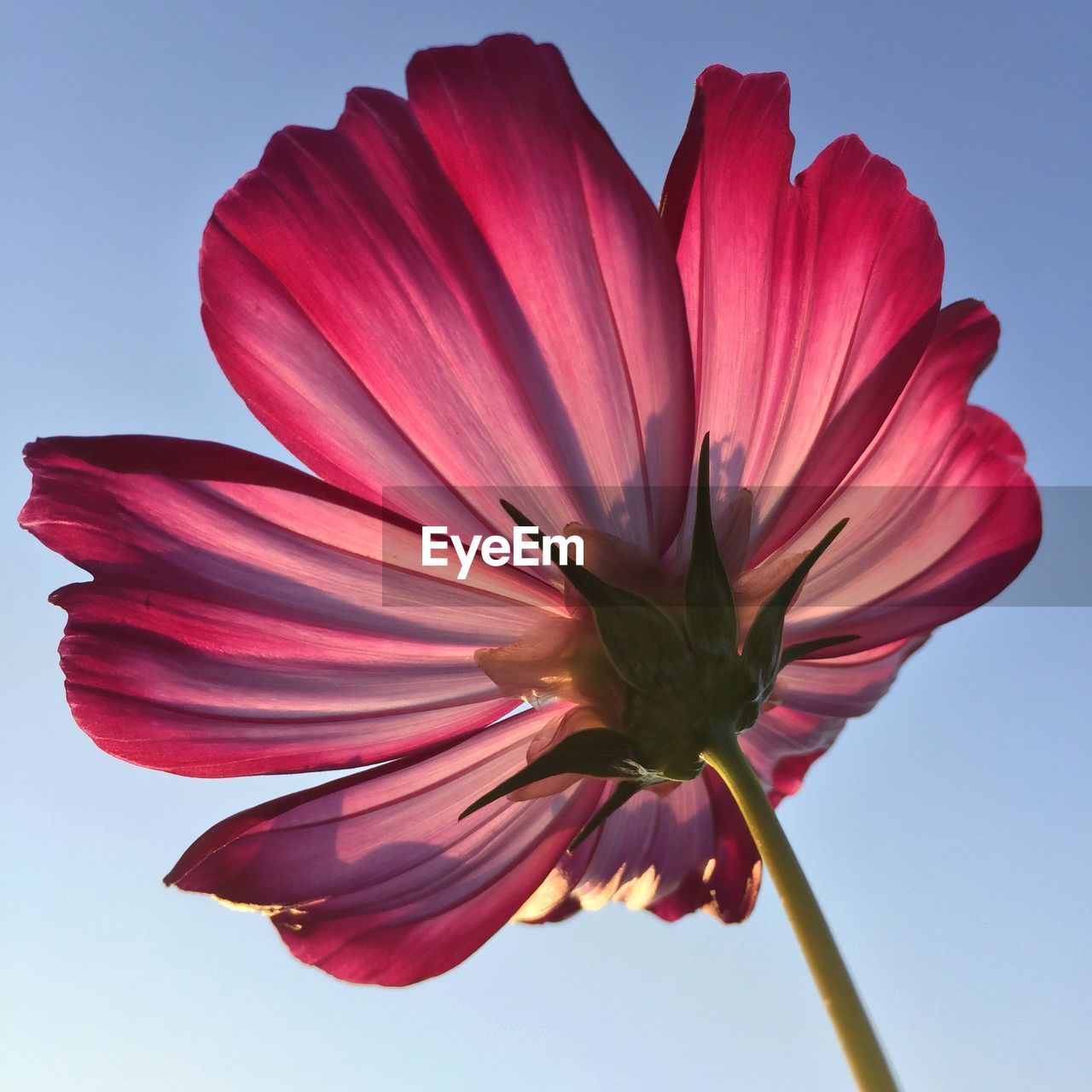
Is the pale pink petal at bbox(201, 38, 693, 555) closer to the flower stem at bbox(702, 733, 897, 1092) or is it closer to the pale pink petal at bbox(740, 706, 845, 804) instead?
the flower stem at bbox(702, 733, 897, 1092)

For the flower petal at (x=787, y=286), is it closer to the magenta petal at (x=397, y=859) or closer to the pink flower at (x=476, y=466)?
the pink flower at (x=476, y=466)

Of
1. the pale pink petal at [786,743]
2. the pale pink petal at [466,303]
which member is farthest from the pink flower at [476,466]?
the pale pink petal at [786,743]

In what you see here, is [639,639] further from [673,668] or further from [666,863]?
[666,863]

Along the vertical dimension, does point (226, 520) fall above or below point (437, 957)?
above

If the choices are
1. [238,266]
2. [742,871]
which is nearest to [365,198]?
[238,266]

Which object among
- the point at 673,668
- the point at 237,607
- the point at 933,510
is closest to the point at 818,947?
the point at 673,668

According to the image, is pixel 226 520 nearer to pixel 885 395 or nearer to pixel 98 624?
pixel 98 624

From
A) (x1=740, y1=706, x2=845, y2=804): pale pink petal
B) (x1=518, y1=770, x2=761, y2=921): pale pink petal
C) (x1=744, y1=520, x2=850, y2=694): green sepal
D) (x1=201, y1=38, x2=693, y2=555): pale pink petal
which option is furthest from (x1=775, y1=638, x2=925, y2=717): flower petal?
(x1=201, y1=38, x2=693, y2=555): pale pink petal

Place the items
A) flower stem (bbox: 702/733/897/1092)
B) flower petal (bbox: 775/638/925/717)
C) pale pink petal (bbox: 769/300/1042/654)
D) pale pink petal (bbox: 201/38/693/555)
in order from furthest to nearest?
flower petal (bbox: 775/638/925/717) → pale pink petal (bbox: 769/300/1042/654) → pale pink petal (bbox: 201/38/693/555) → flower stem (bbox: 702/733/897/1092)
